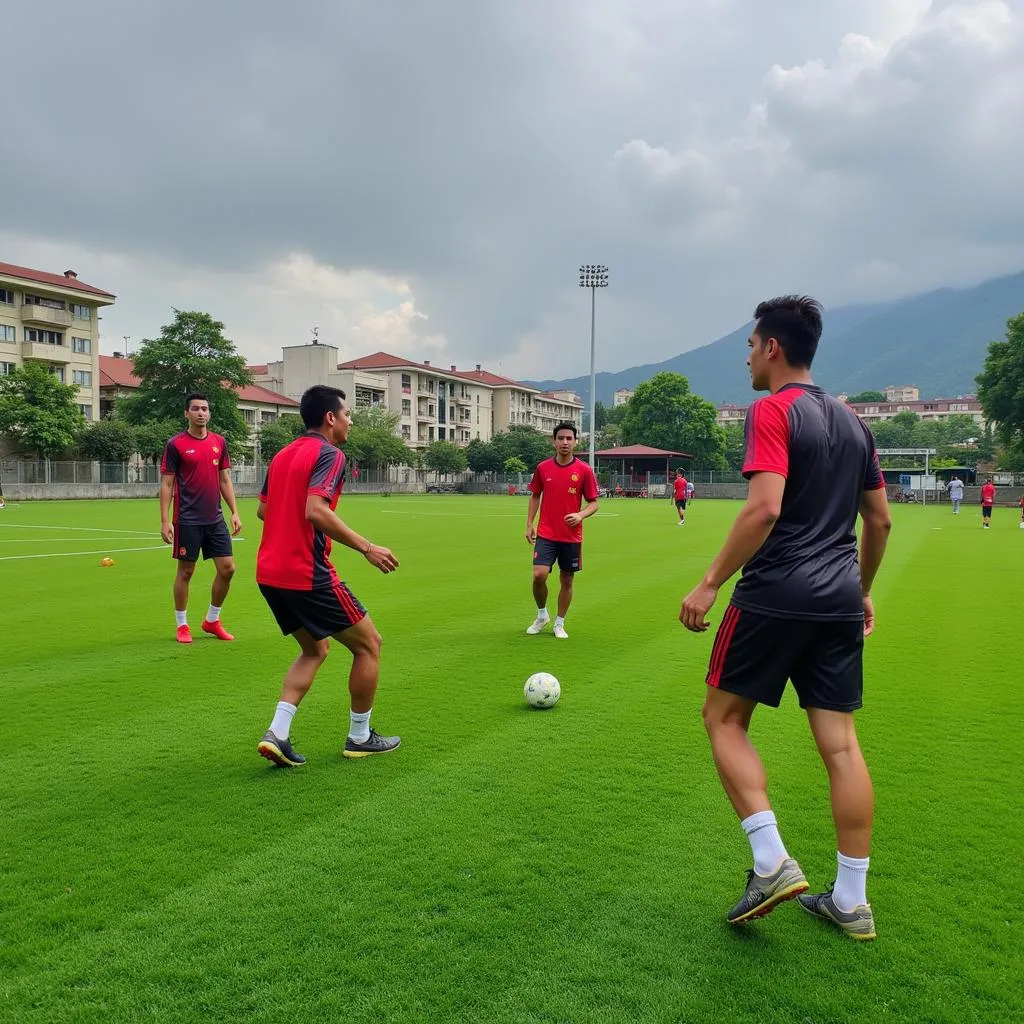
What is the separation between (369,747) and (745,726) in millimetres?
2711

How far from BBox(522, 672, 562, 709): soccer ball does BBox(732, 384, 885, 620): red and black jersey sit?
315 cm

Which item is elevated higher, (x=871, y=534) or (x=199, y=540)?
(x=871, y=534)

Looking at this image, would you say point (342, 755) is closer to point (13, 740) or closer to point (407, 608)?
point (13, 740)

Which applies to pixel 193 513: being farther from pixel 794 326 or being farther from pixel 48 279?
pixel 48 279

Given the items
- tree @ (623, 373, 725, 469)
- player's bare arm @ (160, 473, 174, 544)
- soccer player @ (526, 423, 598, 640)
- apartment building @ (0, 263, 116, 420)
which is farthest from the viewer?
tree @ (623, 373, 725, 469)

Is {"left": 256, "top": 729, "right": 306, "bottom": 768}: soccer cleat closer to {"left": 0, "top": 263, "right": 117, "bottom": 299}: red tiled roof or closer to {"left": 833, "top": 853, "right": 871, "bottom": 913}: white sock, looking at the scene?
{"left": 833, "top": 853, "right": 871, "bottom": 913}: white sock

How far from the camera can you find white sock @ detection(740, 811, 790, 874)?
318 cm

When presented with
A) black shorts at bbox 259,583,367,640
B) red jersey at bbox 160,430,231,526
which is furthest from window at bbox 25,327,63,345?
black shorts at bbox 259,583,367,640

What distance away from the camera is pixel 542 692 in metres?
6.26

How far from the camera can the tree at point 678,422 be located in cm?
9194

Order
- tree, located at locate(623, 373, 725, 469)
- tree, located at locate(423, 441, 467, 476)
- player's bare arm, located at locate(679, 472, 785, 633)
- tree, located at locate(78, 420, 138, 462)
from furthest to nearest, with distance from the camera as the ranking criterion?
tree, located at locate(623, 373, 725, 469), tree, located at locate(423, 441, 467, 476), tree, located at locate(78, 420, 138, 462), player's bare arm, located at locate(679, 472, 785, 633)

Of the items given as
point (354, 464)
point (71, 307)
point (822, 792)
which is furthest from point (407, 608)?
point (354, 464)

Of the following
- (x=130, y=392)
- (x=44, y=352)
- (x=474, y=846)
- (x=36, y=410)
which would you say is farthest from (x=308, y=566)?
(x=130, y=392)

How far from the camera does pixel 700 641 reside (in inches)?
359
